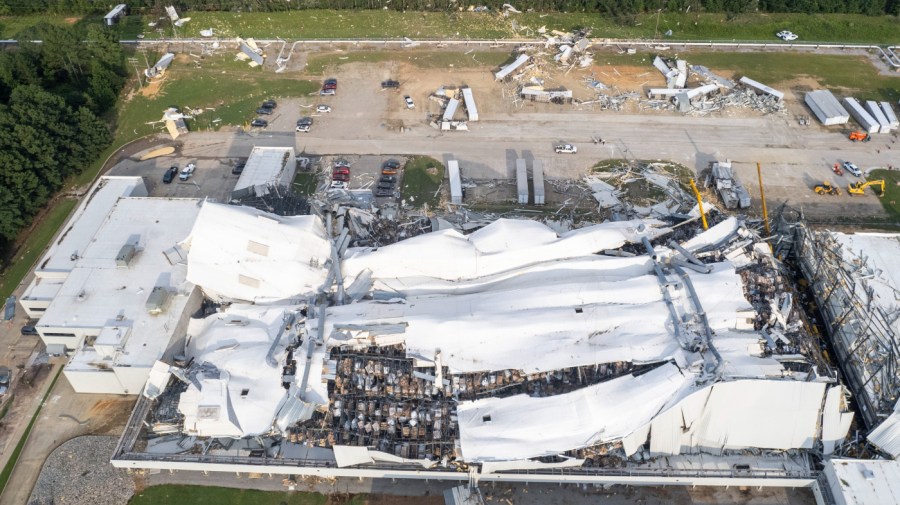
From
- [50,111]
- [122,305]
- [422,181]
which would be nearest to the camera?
[122,305]

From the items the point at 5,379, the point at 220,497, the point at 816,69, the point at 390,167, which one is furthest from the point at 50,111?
the point at 816,69

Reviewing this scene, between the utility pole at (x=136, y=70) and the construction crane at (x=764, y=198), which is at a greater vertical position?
the utility pole at (x=136, y=70)

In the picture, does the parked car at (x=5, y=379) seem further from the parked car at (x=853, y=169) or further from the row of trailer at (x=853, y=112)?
the row of trailer at (x=853, y=112)

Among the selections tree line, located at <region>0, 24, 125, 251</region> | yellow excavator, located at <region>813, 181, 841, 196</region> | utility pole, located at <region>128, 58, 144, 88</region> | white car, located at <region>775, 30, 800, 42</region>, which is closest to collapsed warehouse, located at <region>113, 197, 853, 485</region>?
yellow excavator, located at <region>813, 181, 841, 196</region>

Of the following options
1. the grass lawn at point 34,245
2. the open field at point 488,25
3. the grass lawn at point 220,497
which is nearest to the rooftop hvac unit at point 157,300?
the grass lawn at point 220,497

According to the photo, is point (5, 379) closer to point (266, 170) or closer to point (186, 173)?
point (186, 173)

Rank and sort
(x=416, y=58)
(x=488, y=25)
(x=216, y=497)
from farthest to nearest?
(x=488, y=25), (x=416, y=58), (x=216, y=497)

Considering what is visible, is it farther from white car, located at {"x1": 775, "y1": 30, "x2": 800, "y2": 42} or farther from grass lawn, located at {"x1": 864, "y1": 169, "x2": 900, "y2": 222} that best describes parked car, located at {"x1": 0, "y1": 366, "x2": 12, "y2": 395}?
white car, located at {"x1": 775, "y1": 30, "x2": 800, "y2": 42}
